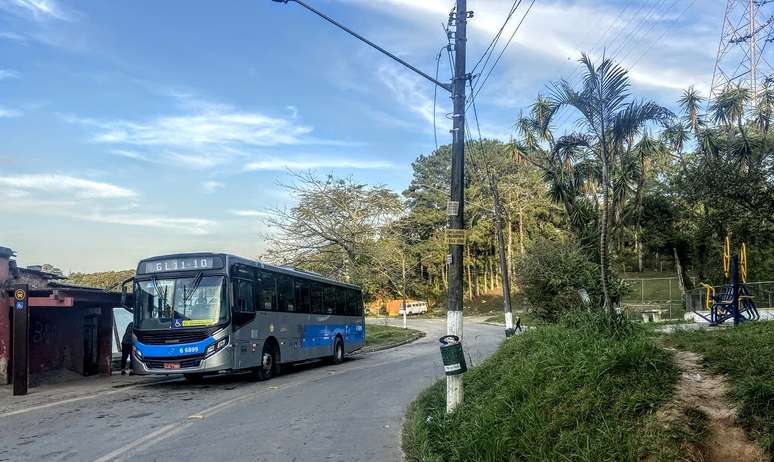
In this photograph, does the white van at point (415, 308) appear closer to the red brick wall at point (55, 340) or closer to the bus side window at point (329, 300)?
the bus side window at point (329, 300)

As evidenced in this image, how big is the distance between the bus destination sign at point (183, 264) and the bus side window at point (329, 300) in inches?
276

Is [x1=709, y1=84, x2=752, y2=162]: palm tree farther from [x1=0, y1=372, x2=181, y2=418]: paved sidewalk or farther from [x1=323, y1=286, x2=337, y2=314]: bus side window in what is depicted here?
[x1=0, y1=372, x2=181, y2=418]: paved sidewalk

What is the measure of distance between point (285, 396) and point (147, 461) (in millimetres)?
5932

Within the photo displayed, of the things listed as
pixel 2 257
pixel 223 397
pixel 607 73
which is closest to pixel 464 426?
pixel 607 73

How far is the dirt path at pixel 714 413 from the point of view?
5020 mm

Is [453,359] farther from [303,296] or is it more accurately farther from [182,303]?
[303,296]

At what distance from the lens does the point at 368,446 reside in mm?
8492

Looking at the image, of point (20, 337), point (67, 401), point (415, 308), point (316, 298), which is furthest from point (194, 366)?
point (415, 308)

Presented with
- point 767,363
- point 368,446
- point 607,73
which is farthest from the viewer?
point 607,73

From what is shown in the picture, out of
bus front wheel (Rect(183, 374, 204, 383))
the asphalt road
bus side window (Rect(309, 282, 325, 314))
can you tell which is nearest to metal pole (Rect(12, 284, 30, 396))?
the asphalt road

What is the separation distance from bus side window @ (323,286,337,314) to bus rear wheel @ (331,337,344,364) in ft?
3.97

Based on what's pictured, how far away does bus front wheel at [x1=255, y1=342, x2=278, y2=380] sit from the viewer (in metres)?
16.8

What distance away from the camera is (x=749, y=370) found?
19.1 ft

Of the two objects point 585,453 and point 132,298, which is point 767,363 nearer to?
point 585,453
